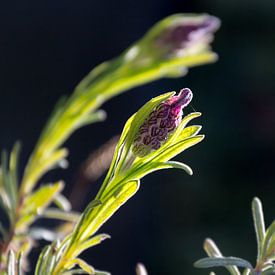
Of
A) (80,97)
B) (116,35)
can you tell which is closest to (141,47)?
(80,97)

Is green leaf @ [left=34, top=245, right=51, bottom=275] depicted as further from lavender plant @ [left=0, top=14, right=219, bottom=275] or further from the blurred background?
the blurred background

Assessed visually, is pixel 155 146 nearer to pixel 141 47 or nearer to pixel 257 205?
pixel 257 205

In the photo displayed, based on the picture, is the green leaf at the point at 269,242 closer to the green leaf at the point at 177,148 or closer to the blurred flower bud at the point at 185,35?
the green leaf at the point at 177,148

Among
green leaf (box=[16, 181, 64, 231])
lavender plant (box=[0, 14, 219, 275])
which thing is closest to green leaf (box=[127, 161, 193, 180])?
lavender plant (box=[0, 14, 219, 275])

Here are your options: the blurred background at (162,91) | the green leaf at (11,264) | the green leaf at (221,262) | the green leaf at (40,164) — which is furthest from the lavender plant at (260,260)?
the blurred background at (162,91)

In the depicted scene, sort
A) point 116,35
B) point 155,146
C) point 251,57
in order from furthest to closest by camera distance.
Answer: point 116,35 → point 251,57 → point 155,146

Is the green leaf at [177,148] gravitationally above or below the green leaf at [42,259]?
above

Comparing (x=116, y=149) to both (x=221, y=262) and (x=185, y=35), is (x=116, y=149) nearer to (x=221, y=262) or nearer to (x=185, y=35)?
(x=221, y=262)

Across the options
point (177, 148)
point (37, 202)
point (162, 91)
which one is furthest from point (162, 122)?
point (162, 91)
